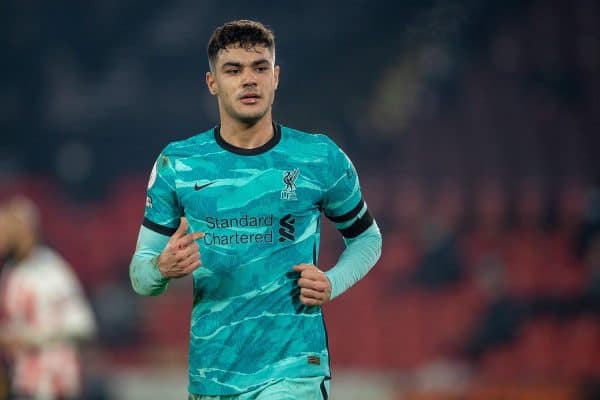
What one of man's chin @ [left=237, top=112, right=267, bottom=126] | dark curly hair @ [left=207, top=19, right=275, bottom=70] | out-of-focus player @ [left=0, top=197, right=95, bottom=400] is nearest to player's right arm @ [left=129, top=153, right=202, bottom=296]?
man's chin @ [left=237, top=112, right=267, bottom=126]

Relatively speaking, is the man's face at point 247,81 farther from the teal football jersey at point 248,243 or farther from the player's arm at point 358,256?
the player's arm at point 358,256

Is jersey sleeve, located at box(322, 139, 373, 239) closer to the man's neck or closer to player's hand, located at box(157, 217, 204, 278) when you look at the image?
the man's neck

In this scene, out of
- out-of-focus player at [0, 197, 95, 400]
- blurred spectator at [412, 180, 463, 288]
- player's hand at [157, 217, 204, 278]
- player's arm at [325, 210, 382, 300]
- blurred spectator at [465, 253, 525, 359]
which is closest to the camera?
player's hand at [157, 217, 204, 278]

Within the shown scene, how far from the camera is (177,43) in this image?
10.6 metres

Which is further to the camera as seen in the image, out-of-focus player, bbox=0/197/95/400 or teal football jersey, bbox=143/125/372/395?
out-of-focus player, bbox=0/197/95/400

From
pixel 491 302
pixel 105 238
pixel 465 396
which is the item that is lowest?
pixel 465 396

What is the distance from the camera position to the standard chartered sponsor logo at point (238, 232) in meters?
3.39

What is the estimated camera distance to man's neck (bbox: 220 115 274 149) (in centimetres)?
347

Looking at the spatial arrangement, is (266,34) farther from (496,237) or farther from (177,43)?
(177,43)

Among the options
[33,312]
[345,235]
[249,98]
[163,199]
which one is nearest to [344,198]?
[345,235]

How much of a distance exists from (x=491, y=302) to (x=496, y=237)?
579mm

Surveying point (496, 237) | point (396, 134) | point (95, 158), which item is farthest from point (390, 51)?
point (95, 158)

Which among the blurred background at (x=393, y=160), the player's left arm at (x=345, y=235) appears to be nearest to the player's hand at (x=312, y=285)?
the player's left arm at (x=345, y=235)

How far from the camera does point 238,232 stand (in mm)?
3387
